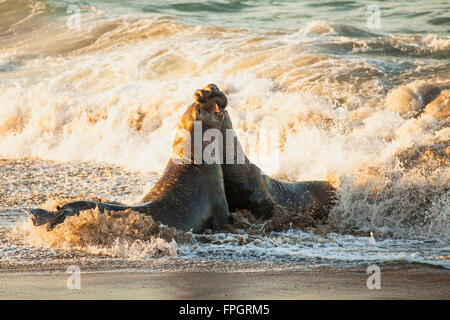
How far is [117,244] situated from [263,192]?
62.3 inches

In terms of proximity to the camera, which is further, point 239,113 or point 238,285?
point 239,113

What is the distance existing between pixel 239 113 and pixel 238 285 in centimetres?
662

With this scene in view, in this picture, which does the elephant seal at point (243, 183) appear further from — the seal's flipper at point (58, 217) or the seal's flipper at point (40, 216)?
the seal's flipper at point (40, 216)

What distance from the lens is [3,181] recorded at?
9.09 m

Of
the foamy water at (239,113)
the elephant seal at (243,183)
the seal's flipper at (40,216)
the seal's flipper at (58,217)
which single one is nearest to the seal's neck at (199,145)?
the elephant seal at (243,183)

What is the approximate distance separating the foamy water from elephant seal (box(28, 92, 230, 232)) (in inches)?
7.8

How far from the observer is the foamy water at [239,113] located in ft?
19.2

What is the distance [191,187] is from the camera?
19.9 feet

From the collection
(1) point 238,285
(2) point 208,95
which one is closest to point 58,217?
(1) point 238,285

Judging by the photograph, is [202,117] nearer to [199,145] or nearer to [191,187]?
[199,145]

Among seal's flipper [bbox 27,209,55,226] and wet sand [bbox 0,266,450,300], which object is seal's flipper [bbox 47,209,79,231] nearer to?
seal's flipper [bbox 27,209,55,226]

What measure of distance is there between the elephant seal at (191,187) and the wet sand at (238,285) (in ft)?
3.15

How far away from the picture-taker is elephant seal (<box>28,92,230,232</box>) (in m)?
5.93
